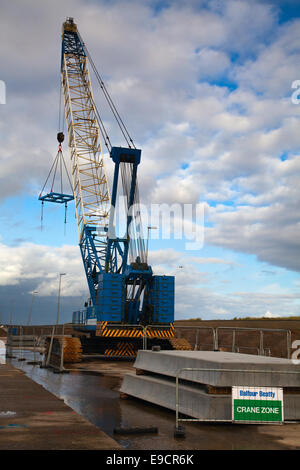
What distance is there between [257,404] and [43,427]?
401cm

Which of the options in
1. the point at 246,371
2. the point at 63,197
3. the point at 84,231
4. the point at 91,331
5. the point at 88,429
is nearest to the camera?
the point at 88,429

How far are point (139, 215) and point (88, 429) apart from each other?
22.5m

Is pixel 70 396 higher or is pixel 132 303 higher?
pixel 132 303

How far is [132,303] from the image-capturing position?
1081 inches

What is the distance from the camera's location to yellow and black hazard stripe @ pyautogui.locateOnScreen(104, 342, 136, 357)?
86.7 feet

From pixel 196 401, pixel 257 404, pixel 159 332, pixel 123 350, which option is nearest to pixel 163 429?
pixel 196 401

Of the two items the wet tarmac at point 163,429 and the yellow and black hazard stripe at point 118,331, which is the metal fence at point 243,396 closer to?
the wet tarmac at point 163,429

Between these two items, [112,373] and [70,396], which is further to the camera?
[112,373]

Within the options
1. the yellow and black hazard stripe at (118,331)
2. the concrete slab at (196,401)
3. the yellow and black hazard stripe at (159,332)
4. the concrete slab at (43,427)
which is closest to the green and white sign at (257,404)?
the concrete slab at (196,401)

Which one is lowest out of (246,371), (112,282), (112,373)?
(112,373)
